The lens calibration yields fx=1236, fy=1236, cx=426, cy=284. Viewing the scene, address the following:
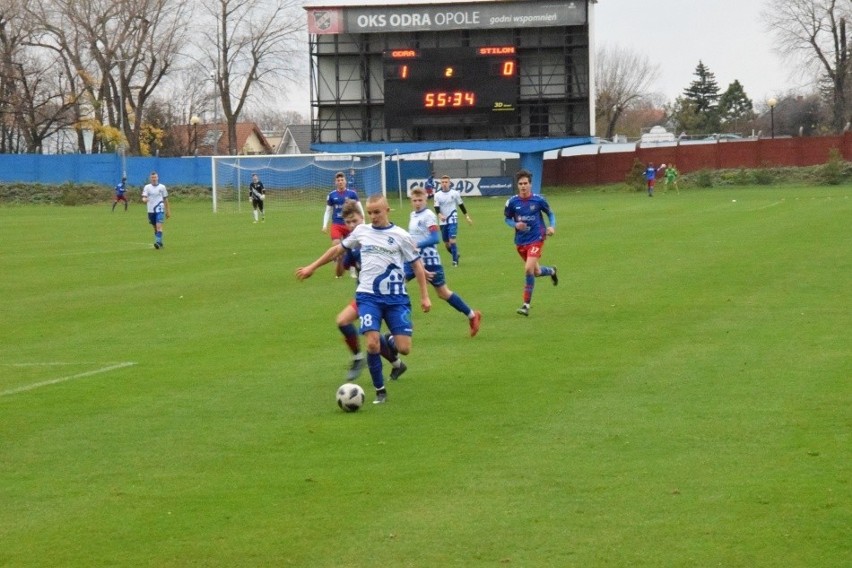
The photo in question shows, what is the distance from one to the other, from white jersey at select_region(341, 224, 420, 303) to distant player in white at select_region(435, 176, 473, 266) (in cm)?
1343

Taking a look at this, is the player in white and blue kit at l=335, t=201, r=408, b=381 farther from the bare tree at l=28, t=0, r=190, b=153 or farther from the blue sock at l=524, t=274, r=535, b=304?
the bare tree at l=28, t=0, r=190, b=153

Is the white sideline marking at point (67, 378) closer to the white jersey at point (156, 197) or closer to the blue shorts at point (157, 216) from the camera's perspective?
the blue shorts at point (157, 216)

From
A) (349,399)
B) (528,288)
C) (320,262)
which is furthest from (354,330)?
(528,288)

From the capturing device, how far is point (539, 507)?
6980 mm

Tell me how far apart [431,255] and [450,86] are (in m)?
45.3

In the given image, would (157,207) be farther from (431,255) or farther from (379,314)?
(379,314)

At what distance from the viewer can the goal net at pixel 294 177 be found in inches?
2334

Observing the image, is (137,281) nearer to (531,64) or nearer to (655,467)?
(655,467)

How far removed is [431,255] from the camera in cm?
1593

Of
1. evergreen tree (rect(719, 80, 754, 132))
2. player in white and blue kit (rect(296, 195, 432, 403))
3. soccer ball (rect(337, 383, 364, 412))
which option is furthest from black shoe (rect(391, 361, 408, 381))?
evergreen tree (rect(719, 80, 754, 132))

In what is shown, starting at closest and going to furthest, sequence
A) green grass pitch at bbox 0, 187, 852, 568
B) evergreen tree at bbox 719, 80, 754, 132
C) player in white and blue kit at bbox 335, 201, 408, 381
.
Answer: green grass pitch at bbox 0, 187, 852, 568
player in white and blue kit at bbox 335, 201, 408, 381
evergreen tree at bbox 719, 80, 754, 132

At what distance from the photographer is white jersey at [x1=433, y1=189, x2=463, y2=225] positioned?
80.5 ft

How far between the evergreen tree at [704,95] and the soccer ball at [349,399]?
12051 centimetres

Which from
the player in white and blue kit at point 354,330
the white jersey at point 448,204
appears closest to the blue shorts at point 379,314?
the player in white and blue kit at point 354,330
